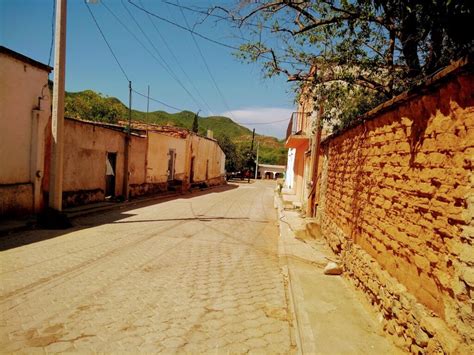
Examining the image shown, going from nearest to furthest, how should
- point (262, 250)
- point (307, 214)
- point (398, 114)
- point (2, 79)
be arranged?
point (398, 114) < point (262, 250) < point (2, 79) < point (307, 214)

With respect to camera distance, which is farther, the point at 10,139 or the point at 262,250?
the point at 10,139

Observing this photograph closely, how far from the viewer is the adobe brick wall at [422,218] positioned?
286 centimetres

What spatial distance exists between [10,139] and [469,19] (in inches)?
414

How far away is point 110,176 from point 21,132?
249 inches

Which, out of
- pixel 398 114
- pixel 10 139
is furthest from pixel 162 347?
pixel 10 139

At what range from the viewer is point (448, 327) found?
9.66 ft

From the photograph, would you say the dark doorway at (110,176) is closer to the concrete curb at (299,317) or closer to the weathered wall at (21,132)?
the weathered wall at (21,132)

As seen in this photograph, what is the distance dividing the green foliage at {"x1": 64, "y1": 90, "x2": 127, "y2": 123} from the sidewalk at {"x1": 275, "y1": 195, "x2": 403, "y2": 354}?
38531 mm

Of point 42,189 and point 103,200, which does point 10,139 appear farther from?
point 103,200

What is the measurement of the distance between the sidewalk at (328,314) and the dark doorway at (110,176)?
10.8m

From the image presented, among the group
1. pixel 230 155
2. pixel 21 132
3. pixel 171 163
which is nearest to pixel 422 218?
pixel 21 132

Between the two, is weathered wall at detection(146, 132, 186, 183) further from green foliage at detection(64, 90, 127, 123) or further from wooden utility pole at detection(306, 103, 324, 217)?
green foliage at detection(64, 90, 127, 123)

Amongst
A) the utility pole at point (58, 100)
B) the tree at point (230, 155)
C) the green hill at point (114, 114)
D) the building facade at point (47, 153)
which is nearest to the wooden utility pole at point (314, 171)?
the utility pole at point (58, 100)

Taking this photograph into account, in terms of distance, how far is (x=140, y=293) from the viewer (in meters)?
5.03
